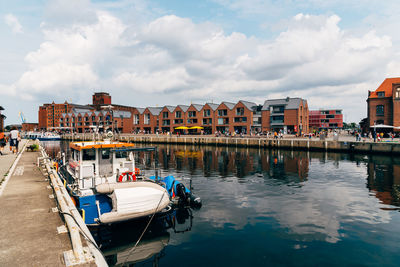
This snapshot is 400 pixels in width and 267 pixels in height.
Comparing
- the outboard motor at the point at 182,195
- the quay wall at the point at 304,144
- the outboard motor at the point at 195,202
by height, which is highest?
the quay wall at the point at 304,144

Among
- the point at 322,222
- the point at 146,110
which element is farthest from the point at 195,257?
the point at 146,110

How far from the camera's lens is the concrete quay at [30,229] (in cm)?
645

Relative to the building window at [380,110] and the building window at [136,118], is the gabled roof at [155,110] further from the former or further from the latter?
the building window at [380,110]

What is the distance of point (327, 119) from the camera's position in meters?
152

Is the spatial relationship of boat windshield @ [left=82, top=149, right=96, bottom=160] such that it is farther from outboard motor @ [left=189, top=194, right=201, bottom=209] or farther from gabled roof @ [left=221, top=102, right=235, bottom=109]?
gabled roof @ [left=221, top=102, right=235, bottom=109]

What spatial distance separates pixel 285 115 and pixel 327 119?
8679 centimetres

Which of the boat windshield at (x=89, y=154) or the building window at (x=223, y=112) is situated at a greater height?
the building window at (x=223, y=112)

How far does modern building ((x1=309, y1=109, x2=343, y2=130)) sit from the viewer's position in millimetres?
149500

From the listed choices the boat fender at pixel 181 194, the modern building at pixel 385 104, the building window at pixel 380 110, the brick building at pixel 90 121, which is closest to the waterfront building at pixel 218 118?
the brick building at pixel 90 121

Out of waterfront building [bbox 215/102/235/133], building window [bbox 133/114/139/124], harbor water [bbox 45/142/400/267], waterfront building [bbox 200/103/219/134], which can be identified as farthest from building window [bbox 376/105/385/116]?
building window [bbox 133/114/139/124]

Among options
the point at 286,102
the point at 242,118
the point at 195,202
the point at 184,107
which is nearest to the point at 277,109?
the point at 286,102

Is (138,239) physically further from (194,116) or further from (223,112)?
(194,116)

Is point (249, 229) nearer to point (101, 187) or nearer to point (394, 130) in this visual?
point (101, 187)

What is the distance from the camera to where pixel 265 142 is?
5781cm
